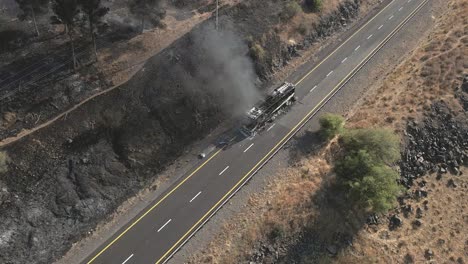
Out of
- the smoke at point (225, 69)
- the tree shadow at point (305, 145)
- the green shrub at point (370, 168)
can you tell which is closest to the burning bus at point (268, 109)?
the smoke at point (225, 69)

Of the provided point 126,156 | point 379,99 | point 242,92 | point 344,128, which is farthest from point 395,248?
point 126,156

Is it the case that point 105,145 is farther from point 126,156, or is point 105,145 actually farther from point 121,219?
point 121,219

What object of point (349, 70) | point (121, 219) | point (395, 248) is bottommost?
point (395, 248)

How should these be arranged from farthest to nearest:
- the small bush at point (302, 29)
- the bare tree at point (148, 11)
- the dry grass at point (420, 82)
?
the small bush at point (302, 29)
the bare tree at point (148, 11)
the dry grass at point (420, 82)

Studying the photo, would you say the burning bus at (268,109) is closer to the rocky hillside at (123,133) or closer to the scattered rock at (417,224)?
the rocky hillside at (123,133)

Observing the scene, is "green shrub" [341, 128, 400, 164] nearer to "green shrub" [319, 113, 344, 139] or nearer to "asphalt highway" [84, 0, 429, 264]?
"green shrub" [319, 113, 344, 139]

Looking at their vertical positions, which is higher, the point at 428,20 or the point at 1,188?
the point at 1,188
